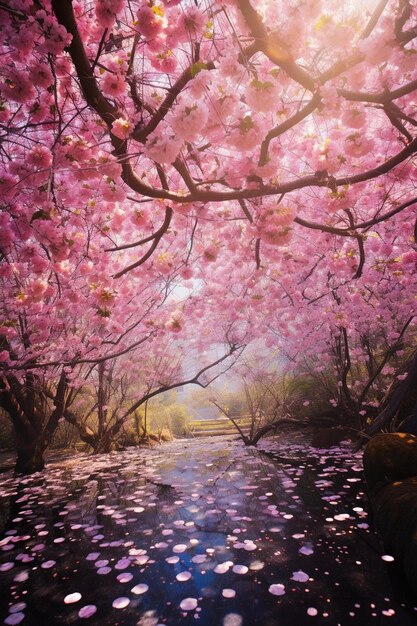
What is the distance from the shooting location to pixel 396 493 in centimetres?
420

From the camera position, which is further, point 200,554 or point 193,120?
point 200,554

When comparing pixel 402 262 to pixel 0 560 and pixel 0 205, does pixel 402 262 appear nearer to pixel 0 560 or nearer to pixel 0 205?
pixel 0 205

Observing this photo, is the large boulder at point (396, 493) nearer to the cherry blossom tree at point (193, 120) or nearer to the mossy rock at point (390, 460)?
the mossy rock at point (390, 460)

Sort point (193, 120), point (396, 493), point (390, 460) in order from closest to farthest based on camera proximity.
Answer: point (193, 120) → point (396, 493) → point (390, 460)

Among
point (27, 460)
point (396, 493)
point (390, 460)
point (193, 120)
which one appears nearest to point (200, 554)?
point (396, 493)

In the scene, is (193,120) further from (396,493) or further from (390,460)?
(390,460)

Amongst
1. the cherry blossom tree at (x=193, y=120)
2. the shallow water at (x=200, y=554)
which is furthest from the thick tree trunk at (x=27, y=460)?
the cherry blossom tree at (x=193, y=120)

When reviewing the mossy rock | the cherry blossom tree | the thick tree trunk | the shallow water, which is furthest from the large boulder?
the thick tree trunk

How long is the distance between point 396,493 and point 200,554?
8.44ft

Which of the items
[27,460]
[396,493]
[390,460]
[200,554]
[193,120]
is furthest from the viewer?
[27,460]

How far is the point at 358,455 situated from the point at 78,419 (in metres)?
9.75

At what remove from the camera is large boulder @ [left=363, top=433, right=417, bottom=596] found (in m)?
3.29

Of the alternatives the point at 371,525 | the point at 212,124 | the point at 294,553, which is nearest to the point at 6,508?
the point at 294,553

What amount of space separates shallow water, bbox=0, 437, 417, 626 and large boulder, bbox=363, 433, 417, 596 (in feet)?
0.59
